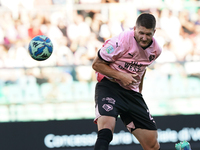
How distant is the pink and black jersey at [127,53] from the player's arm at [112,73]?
0.19 ft

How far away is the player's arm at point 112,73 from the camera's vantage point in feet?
12.5

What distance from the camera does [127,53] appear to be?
3934mm

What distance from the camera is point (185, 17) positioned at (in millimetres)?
6953

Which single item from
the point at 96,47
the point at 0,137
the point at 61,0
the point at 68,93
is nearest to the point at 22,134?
the point at 0,137

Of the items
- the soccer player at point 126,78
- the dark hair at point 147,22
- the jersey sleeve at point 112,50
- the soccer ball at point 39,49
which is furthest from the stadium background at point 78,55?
the dark hair at point 147,22

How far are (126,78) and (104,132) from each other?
1.92ft

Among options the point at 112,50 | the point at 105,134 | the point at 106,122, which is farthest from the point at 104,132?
the point at 112,50

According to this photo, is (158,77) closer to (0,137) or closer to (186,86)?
(186,86)

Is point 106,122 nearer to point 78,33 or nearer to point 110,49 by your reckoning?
point 110,49

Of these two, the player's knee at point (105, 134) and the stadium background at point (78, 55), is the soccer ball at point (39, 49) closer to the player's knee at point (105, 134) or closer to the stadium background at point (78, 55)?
the player's knee at point (105, 134)

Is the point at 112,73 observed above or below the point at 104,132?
above

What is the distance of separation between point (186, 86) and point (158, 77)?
21.3 inches

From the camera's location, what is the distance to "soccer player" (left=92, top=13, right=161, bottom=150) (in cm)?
377

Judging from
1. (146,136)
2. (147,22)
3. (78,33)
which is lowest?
(146,136)
